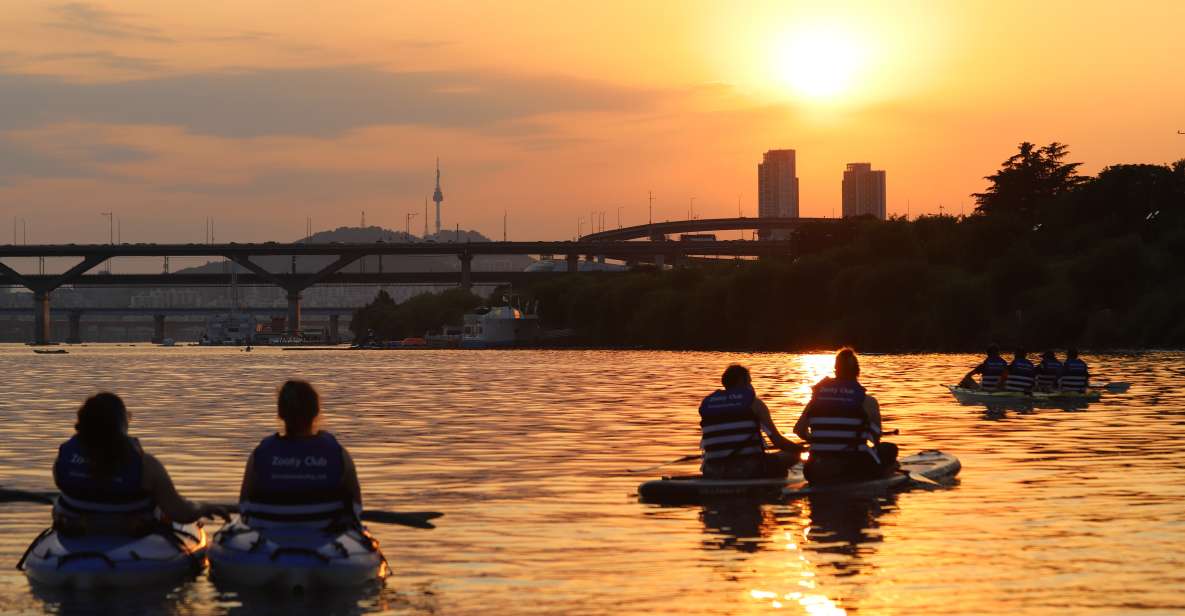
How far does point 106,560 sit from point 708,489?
8484mm

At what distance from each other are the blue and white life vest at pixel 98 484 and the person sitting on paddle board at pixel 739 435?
766 centimetres

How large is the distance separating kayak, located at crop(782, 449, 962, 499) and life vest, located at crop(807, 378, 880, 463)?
43 centimetres

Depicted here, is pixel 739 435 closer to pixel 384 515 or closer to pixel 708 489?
pixel 708 489

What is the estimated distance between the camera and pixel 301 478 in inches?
557

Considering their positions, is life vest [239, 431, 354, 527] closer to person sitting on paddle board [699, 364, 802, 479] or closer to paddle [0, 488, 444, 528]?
paddle [0, 488, 444, 528]

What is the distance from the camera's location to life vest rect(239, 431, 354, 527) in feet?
46.0

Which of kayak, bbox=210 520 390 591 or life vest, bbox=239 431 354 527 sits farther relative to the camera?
kayak, bbox=210 520 390 591

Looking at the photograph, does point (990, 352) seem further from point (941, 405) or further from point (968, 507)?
point (968, 507)

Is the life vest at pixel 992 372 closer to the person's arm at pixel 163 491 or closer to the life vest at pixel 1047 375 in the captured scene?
the life vest at pixel 1047 375

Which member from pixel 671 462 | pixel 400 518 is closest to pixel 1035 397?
pixel 671 462

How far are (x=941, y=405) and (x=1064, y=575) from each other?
32.3 meters

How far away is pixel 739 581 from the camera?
15156 mm

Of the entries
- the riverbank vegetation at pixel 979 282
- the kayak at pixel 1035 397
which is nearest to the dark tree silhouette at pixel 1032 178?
the riverbank vegetation at pixel 979 282

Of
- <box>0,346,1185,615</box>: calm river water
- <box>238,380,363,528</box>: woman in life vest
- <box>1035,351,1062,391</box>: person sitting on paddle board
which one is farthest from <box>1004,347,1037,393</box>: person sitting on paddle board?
<box>238,380,363,528</box>: woman in life vest
